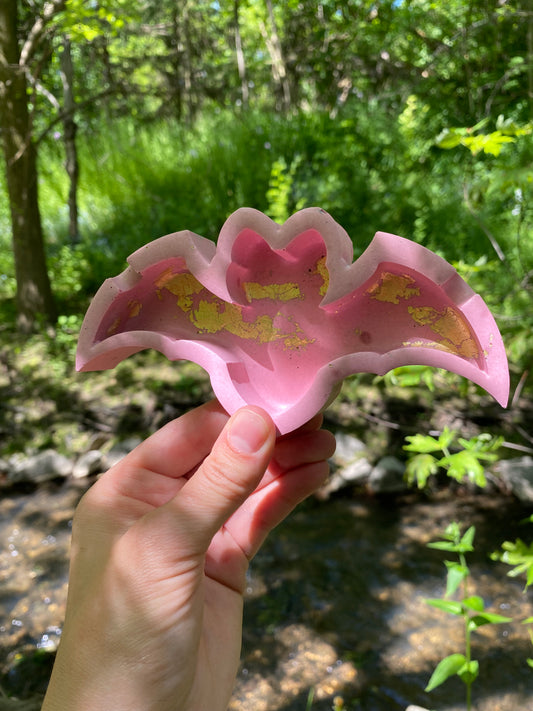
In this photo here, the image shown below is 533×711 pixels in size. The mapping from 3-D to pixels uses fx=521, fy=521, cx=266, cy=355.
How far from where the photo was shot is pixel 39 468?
365cm

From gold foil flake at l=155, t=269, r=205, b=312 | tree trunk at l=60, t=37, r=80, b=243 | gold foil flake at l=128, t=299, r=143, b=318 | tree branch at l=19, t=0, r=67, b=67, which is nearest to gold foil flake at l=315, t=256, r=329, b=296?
gold foil flake at l=155, t=269, r=205, b=312

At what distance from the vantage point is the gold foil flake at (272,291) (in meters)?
1.23

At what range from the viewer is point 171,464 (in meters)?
1.35

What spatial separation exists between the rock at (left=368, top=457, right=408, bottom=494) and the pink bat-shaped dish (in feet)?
8.35

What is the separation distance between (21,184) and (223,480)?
389 cm

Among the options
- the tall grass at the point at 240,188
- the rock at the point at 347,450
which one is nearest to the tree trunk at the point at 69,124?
the tall grass at the point at 240,188

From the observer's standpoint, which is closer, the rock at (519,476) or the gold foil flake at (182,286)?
the gold foil flake at (182,286)

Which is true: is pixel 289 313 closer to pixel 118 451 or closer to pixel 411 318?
pixel 411 318

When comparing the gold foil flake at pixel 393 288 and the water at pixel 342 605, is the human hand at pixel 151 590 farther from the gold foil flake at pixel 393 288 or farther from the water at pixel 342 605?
the water at pixel 342 605

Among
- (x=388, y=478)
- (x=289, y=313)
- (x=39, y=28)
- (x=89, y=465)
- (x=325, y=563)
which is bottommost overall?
(x=325, y=563)

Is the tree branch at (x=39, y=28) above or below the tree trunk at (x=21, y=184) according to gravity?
above

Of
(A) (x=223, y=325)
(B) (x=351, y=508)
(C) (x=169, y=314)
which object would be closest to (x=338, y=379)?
(A) (x=223, y=325)

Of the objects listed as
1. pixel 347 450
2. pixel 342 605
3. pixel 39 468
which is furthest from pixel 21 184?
pixel 342 605

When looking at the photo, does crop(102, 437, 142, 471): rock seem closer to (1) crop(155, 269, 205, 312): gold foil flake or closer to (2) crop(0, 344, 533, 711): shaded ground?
(2) crop(0, 344, 533, 711): shaded ground
